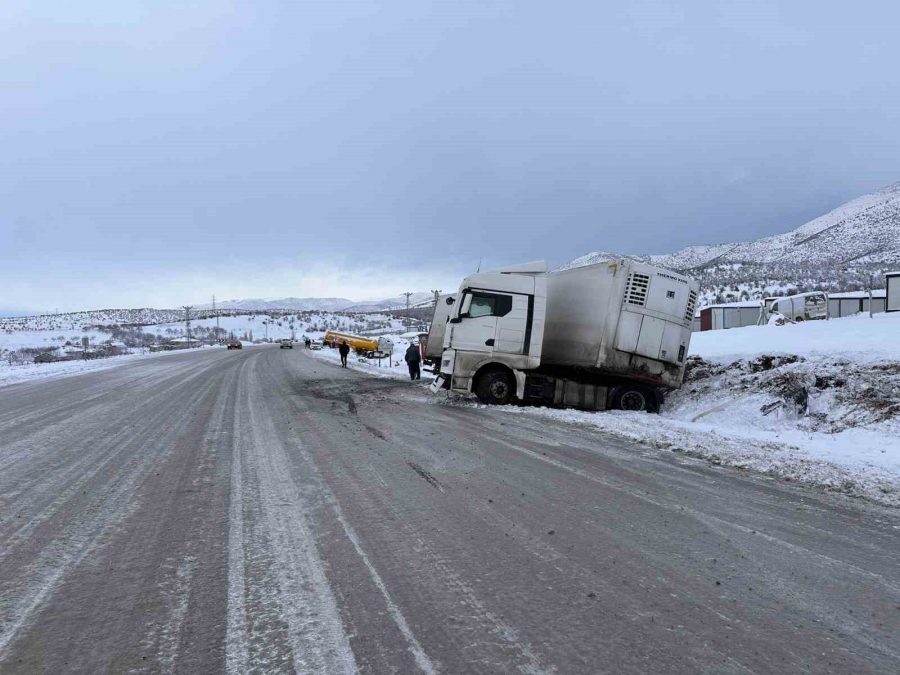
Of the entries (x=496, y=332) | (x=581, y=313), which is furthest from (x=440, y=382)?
(x=581, y=313)

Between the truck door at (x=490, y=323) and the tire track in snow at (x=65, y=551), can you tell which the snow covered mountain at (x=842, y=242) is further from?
the tire track in snow at (x=65, y=551)

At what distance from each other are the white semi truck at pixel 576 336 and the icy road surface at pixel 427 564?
555 centimetres

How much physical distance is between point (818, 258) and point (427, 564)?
143 m

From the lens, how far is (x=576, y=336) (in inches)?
529

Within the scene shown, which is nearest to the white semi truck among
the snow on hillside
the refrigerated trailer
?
the refrigerated trailer

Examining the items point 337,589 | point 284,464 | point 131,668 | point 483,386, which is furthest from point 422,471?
point 483,386

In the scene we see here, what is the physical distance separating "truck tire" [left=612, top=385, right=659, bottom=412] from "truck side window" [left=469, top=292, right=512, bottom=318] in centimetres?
349

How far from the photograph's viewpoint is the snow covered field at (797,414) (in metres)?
6.95

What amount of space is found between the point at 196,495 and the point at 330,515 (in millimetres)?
1640

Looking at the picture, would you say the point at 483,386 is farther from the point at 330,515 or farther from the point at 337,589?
the point at 337,589

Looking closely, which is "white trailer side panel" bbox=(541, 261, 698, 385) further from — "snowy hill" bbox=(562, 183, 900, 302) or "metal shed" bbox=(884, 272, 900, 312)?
"snowy hill" bbox=(562, 183, 900, 302)

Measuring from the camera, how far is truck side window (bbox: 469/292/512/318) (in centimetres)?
1349

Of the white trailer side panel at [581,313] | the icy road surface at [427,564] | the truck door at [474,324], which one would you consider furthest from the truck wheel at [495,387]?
the icy road surface at [427,564]

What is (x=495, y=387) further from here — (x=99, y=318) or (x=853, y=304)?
(x=99, y=318)
